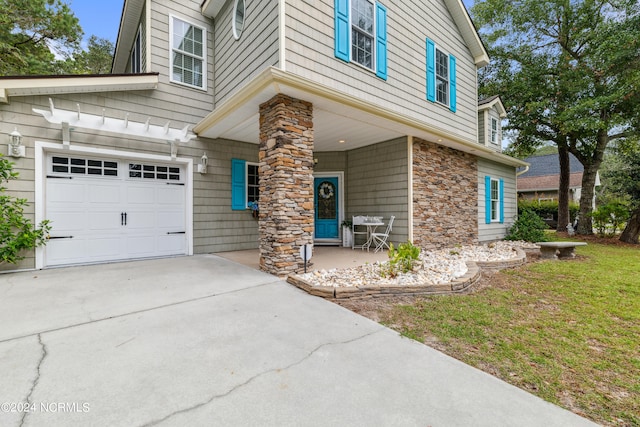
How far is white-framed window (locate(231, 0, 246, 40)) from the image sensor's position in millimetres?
5605

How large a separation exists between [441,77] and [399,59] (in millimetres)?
1924

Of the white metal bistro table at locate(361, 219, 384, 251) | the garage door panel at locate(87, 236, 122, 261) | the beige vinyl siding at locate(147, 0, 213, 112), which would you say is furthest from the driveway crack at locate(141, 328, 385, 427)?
the beige vinyl siding at locate(147, 0, 213, 112)

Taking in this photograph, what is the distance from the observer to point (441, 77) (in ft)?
24.2

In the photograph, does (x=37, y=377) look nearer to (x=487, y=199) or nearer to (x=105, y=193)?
(x=105, y=193)

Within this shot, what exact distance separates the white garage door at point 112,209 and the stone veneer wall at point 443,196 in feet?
18.4

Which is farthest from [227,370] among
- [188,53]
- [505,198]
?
[505,198]

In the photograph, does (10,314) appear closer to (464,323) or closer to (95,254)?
(95,254)

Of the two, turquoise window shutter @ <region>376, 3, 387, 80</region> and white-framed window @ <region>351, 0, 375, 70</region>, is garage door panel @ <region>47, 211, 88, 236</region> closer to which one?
white-framed window @ <region>351, 0, 375, 70</region>

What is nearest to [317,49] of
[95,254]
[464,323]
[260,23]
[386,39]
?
[260,23]

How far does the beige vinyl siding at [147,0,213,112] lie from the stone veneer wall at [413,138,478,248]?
523cm

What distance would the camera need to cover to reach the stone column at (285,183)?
4359mm

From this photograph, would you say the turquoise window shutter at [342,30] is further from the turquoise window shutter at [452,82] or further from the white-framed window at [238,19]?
the turquoise window shutter at [452,82]

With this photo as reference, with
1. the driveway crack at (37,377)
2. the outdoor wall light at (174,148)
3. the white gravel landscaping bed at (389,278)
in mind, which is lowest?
the driveway crack at (37,377)

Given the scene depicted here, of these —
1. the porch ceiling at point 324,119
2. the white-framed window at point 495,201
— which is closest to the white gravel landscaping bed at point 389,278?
the porch ceiling at point 324,119
